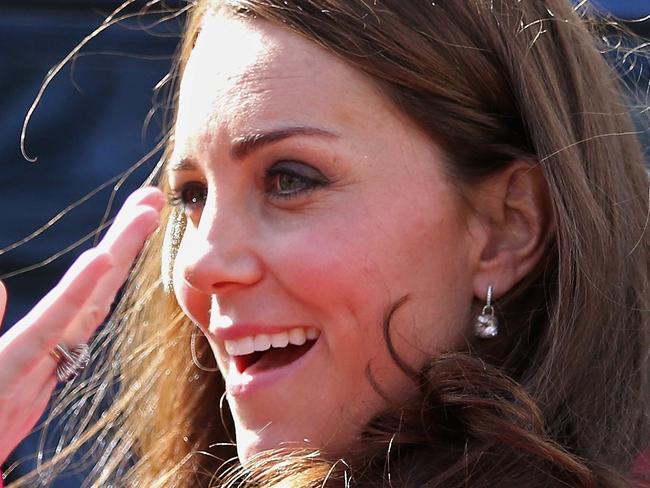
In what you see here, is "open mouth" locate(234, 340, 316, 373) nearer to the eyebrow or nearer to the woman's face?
the woman's face

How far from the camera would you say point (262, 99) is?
183 cm

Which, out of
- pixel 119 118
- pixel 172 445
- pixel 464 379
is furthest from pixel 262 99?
pixel 119 118

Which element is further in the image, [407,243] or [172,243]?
[172,243]

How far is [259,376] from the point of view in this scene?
188 centimetres

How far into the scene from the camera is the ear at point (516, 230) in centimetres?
188

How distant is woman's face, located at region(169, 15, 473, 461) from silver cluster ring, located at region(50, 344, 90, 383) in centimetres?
36

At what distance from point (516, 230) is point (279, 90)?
44cm

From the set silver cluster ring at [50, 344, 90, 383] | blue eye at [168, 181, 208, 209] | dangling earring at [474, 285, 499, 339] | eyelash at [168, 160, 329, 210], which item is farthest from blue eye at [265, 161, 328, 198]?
silver cluster ring at [50, 344, 90, 383]

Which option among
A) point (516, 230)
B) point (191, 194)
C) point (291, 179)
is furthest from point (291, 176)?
point (516, 230)

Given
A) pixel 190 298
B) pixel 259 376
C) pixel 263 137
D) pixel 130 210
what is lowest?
pixel 259 376

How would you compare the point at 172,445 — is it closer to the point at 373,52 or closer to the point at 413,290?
the point at 413,290

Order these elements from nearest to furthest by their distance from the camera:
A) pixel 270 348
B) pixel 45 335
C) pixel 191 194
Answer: pixel 45 335, pixel 270 348, pixel 191 194

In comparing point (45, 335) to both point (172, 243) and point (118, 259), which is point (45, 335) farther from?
point (172, 243)

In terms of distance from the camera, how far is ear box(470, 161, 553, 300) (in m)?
1.88
